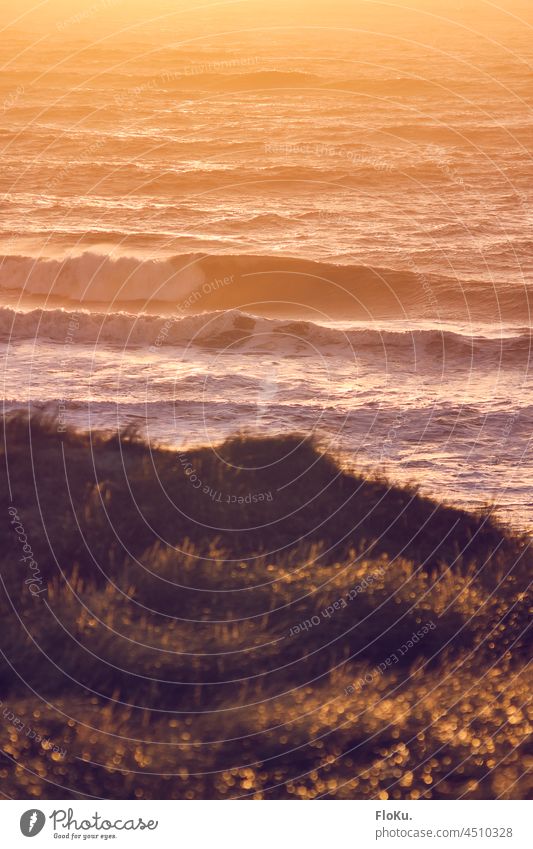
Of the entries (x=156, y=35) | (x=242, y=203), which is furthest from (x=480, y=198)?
(x=156, y=35)

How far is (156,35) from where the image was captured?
106 m

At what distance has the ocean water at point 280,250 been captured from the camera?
17109 mm

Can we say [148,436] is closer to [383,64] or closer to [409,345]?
[409,345]

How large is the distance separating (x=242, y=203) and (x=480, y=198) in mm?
12434
